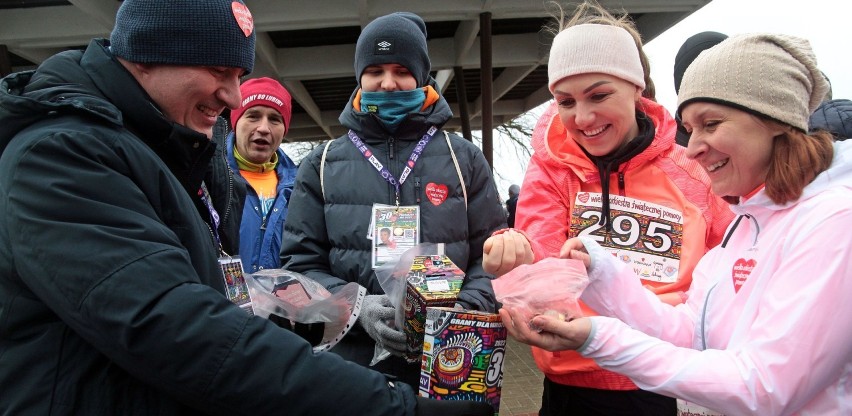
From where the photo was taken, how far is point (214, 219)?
182 centimetres

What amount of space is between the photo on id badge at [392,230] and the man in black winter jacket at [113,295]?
92cm

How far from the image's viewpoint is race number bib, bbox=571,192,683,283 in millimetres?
1914

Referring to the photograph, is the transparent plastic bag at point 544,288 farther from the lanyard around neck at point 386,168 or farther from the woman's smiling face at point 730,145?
the lanyard around neck at point 386,168

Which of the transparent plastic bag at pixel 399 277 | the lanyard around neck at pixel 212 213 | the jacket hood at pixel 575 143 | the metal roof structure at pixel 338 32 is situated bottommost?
the transparent plastic bag at pixel 399 277

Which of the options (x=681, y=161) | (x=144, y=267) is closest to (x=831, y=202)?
(x=681, y=161)

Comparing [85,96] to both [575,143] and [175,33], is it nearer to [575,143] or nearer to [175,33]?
[175,33]

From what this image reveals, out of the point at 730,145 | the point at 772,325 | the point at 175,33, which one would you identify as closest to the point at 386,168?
the point at 175,33

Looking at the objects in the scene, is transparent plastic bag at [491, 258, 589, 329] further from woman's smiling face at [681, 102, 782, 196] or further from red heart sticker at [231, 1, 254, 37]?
red heart sticker at [231, 1, 254, 37]

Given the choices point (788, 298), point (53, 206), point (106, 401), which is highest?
point (53, 206)

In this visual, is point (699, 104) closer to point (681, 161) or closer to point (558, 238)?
point (681, 161)

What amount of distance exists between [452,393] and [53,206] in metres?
0.98

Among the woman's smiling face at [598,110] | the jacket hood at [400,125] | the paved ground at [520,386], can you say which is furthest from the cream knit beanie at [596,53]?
the paved ground at [520,386]

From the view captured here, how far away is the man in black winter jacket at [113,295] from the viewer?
1101 mm

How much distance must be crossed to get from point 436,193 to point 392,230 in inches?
9.7
